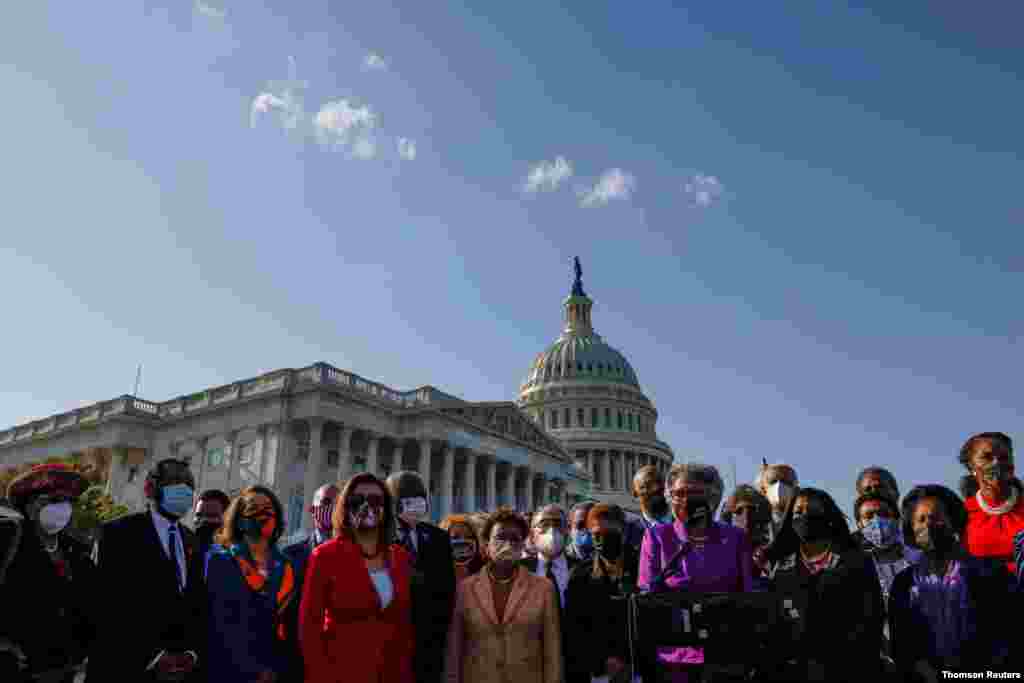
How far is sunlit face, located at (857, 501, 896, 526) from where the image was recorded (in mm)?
8156

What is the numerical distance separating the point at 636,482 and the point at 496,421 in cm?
5465

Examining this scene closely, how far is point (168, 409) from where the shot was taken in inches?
2210

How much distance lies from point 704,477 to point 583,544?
2360 millimetres

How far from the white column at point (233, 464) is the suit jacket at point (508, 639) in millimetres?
45872

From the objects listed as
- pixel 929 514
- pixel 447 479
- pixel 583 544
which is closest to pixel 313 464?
pixel 447 479

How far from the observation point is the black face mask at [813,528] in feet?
21.7

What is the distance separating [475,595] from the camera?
6590 millimetres

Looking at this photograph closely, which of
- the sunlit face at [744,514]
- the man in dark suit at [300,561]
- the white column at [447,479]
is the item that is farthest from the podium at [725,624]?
the white column at [447,479]

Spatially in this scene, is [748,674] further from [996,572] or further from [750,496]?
[750,496]

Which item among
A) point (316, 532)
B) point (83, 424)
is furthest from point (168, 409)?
point (316, 532)

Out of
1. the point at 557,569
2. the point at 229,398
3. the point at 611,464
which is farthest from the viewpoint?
the point at 611,464

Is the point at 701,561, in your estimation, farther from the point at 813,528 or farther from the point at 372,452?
the point at 372,452

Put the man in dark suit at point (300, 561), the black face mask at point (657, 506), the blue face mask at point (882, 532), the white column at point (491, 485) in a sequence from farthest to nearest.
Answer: the white column at point (491, 485)
the black face mask at point (657, 506)
the blue face mask at point (882, 532)
the man in dark suit at point (300, 561)

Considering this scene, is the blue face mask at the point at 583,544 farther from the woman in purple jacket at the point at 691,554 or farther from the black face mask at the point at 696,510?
the black face mask at the point at 696,510
